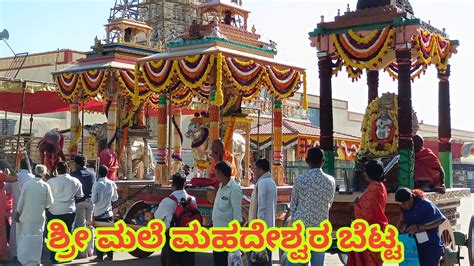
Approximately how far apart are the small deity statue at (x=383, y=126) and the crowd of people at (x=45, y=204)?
15.9 feet

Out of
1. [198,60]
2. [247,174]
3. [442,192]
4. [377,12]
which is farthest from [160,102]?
[442,192]

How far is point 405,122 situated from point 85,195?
555 centimetres

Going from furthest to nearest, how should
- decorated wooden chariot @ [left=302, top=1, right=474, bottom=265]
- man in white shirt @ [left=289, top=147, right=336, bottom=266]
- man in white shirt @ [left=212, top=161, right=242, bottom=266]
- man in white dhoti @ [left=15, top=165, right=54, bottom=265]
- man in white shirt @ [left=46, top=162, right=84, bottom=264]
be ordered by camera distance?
decorated wooden chariot @ [left=302, top=1, right=474, bottom=265]
man in white shirt @ [left=46, top=162, right=84, bottom=264]
man in white dhoti @ [left=15, top=165, right=54, bottom=265]
man in white shirt @ [left=212, top=161, right=242, bottom=266]
man in white shirt @ [left=289, top=147, right=336, bottom=266]

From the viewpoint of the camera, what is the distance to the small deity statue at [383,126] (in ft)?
34.4

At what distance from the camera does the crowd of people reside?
26.4 ft

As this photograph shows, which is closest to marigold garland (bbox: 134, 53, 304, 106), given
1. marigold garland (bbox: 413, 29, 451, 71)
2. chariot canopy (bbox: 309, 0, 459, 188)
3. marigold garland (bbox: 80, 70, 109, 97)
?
chariot canopy (bbox: 309, 0, 459, 188)

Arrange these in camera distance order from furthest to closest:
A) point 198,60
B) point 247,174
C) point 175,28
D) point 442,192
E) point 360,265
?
point 175,28 → point 247,174 → point 198,60 → point 442,192 → point 360,265

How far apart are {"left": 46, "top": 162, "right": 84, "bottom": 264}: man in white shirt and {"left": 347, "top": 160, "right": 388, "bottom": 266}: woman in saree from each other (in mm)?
4748

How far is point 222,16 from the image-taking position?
1425cm

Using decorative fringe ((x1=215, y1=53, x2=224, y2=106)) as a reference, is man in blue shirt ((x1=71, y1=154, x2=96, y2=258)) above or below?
below

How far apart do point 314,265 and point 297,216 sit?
0.60m

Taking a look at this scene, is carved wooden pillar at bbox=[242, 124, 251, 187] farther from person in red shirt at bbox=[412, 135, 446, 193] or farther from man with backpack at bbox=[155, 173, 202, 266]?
man with backpack at bbox=[155, 173, 202, 266]

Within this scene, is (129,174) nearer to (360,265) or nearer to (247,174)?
(247,174)

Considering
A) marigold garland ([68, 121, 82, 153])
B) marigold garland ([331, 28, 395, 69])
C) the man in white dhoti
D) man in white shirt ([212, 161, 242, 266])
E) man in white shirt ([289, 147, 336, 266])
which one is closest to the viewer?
man in white shirt ([289, 147, 336, 266])
